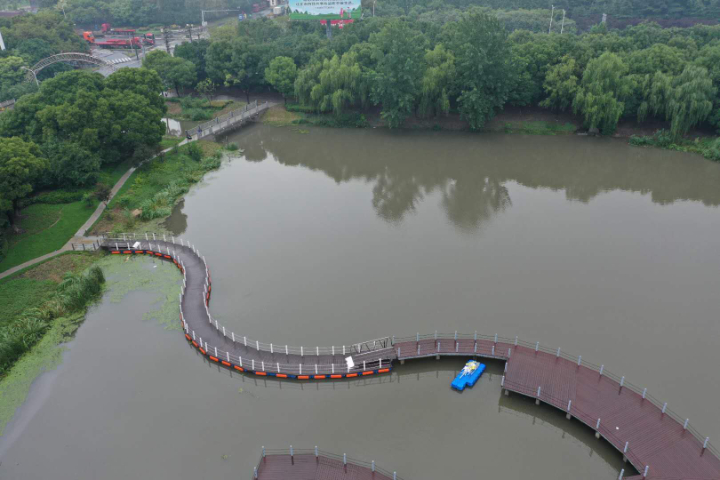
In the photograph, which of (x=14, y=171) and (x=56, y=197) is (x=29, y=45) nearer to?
(x=56, y=197)

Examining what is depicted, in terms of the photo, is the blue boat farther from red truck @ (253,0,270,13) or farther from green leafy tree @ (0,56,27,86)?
red truck @ (253,0,270,13)

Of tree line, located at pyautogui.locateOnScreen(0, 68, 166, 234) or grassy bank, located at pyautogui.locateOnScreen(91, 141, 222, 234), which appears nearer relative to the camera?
grassy bank, located at pyautogui.locateOnScreen(91, 141, 222, 234)

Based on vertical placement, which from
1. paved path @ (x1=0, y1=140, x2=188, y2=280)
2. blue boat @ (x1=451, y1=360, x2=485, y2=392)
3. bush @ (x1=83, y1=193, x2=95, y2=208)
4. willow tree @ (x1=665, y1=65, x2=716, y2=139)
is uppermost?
willow tree @ (x1=665, y1=65, x2=716, y2=139)

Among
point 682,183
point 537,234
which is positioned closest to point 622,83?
point 682,183

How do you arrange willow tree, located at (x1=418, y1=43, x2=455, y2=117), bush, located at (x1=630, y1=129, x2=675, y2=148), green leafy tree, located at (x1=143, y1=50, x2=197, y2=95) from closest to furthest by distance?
1. bush, located at (x1=630, y1=129, x2=675, y2=148)
2. willow tree, located at (x1=418, y1=43, x2=455, y2=117)
3. green leafy tree, located at (x1=143, y1=50, x2=197, y2=95)

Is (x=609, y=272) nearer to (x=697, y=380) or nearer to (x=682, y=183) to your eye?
(x=697, y=380)

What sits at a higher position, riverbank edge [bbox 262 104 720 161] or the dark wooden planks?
riverbank edge [bbox 262 104 720 161]

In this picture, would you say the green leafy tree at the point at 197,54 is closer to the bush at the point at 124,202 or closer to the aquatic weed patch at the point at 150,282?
the bush at the point at 124,202

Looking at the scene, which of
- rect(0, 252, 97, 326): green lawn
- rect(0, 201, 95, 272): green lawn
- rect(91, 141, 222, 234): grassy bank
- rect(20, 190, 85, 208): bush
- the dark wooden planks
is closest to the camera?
the dark wooden planks

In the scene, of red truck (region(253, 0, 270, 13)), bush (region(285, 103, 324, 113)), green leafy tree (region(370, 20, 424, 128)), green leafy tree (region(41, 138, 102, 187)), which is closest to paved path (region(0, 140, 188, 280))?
green leafy tree (region(41, 138, 102, 187))
